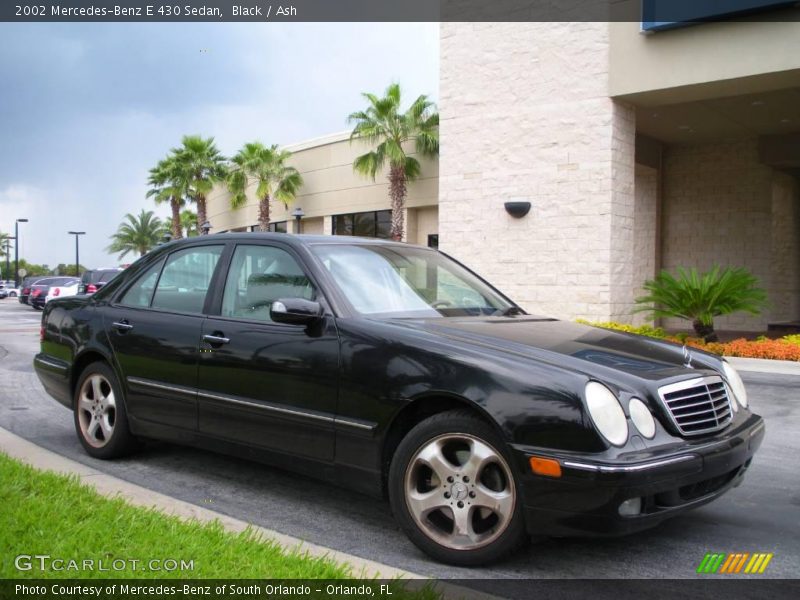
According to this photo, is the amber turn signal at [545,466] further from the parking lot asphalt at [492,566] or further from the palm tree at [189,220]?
the palm tree at [189,220]

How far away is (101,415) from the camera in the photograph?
5.42 metres

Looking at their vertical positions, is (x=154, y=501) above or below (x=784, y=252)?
below

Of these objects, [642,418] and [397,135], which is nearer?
[642,418]

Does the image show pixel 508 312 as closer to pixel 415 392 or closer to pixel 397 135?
pixel 415 392

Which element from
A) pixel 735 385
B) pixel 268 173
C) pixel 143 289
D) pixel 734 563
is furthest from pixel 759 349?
pixel 268 173

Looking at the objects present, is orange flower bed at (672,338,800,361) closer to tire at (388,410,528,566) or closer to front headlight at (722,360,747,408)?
front headlight at (722,360,747,408)

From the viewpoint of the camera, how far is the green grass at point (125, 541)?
121 inches

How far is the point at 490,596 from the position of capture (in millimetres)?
3082

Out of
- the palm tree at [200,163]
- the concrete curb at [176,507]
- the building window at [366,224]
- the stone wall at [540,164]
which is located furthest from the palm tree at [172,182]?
the concrete curb at [176,507]

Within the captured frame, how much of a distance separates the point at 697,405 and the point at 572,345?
655 mm

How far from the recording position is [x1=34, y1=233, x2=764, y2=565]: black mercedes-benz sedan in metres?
3.24

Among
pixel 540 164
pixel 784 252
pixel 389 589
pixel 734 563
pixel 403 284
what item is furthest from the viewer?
pixel 784 252

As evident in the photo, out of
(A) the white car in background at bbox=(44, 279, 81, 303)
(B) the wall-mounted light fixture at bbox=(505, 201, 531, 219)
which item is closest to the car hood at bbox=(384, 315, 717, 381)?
(B) the wall-mounted light fixture at bbox=(505, 201, 531, 219)

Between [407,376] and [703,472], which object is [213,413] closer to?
[407,376]
